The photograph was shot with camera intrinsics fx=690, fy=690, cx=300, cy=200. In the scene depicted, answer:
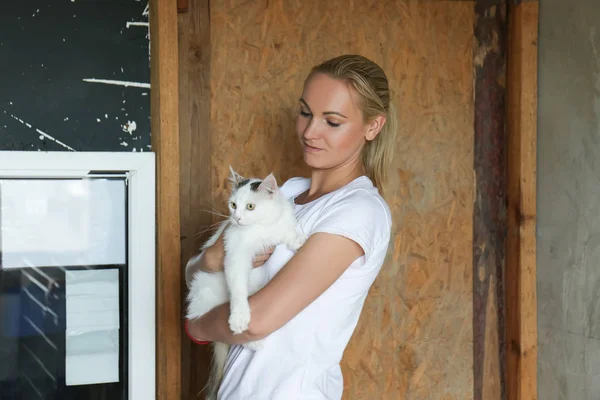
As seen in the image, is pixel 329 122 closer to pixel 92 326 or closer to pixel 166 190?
pixel 166 190

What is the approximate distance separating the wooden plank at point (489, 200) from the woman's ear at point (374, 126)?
0.97 metres

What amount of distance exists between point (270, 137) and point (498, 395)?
134cm

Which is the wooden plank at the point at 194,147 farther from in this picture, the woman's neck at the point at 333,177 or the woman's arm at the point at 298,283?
the woman's arm at the point at 298,283

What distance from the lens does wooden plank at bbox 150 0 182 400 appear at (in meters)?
2.22

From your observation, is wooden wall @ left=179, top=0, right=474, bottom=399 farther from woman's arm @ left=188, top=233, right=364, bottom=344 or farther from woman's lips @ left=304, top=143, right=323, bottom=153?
woman's arm @ left=188, top=233, right=364, bottom=344

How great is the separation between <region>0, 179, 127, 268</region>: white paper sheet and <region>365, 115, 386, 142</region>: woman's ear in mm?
940

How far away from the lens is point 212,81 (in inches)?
92.8

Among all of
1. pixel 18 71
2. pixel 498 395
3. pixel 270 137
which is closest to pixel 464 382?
pixel 498 395

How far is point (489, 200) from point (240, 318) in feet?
4.83

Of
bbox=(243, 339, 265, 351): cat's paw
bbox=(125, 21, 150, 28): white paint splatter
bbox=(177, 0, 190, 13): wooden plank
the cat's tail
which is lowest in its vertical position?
A: the cat's tail

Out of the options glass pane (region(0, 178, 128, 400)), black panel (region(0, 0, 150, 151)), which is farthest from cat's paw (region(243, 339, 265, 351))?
black panel (region(0, 0, 150, 151))

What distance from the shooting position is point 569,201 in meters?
2.39

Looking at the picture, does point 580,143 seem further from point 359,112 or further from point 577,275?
point 359,112

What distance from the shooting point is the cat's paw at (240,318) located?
1467 millimetres
